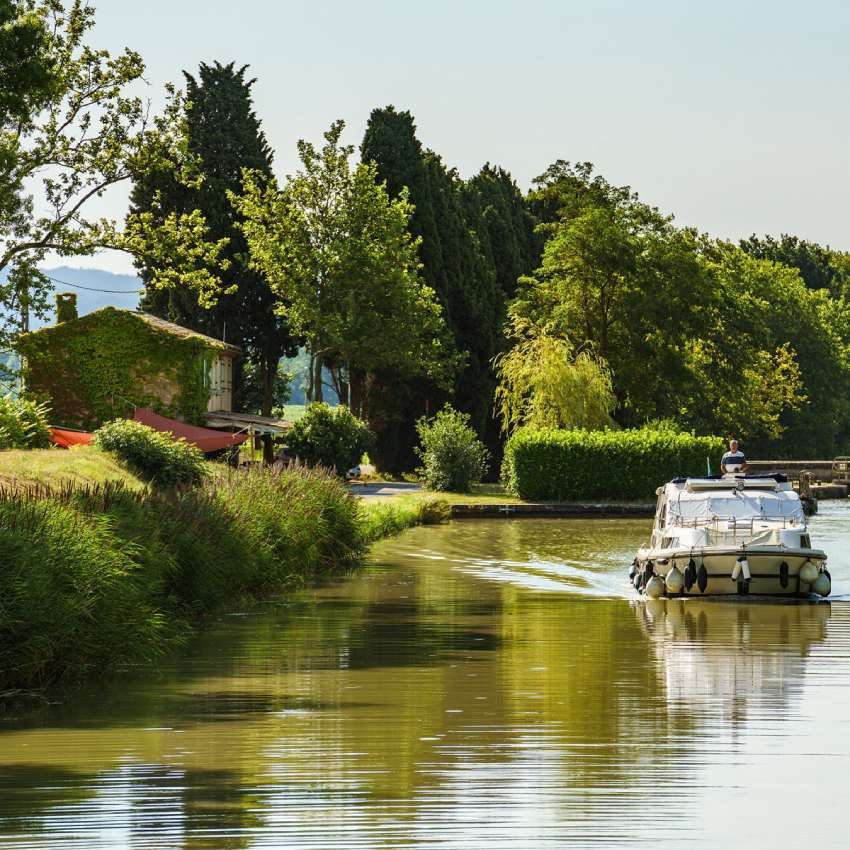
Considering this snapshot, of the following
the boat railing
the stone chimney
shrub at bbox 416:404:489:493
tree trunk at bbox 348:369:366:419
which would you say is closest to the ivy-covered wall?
the stone chimney

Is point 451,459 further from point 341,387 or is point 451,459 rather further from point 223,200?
point 223,200

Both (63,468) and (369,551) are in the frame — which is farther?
(369,551)

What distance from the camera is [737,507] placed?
1168 inches

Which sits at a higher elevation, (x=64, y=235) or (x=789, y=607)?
(x=64, y=235)

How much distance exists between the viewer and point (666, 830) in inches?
375

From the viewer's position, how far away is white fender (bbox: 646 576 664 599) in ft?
91.3

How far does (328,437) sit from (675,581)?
122ft

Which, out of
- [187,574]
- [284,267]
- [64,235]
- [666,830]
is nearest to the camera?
[666,830]

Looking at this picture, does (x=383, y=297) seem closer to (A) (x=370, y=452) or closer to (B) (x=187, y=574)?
(A) (x=370, y=452)

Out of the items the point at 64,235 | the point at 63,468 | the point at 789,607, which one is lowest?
the point at 789,607

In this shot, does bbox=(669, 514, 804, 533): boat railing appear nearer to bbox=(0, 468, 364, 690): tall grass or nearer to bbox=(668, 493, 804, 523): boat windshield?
bbox=(668, 493, 804, 523): boat windshield

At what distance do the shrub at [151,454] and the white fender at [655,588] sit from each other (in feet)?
32.1

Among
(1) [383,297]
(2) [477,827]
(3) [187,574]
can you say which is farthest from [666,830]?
(1) [383,297]

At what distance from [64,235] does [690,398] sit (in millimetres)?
39439
